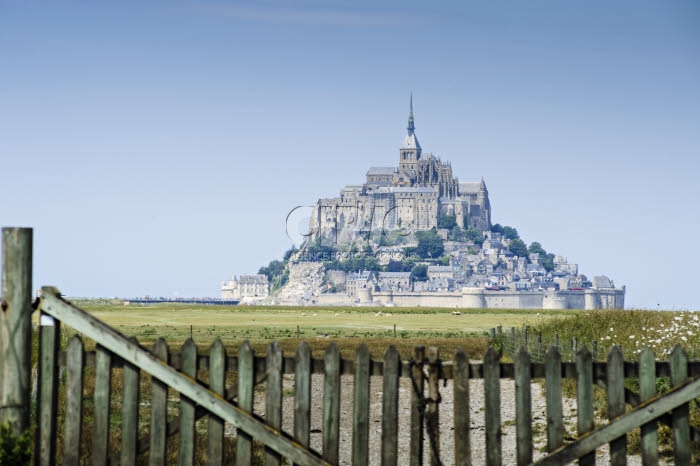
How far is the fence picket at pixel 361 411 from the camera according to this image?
277 inches

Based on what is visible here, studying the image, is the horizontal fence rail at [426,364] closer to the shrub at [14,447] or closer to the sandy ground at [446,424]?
the shrub at [14,447]

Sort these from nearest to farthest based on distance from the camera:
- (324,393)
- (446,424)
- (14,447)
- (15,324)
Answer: (14,447) < (324,393) < (15,324) < (446,424)

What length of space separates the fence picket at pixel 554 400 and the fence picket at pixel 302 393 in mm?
1966

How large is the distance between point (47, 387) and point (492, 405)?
371 centimetres

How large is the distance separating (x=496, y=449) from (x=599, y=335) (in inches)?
785

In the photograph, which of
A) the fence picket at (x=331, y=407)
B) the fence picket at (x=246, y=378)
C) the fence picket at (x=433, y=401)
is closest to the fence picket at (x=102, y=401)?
the fence picket at (x=246, y=378)

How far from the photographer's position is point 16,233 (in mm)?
7113

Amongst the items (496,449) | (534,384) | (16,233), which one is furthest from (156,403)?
(534,384)

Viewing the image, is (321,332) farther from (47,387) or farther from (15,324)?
(15,324)

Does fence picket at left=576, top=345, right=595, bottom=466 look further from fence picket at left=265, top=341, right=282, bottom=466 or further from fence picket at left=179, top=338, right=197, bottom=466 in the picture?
fence picket at left=179, top=338, right=197, bottom=466

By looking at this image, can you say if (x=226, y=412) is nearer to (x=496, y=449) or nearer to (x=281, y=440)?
(x=281, y=440)

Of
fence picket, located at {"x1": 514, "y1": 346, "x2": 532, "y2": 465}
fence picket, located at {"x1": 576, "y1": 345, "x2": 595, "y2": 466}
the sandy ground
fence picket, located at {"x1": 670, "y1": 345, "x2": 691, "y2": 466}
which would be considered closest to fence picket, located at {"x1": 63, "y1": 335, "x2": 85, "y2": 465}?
fence picket, located at {"x1": 514, "y1": 346, "x2": 532, "y2": 465}

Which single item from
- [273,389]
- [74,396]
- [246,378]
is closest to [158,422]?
[74,396]

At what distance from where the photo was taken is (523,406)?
7.16 metres
